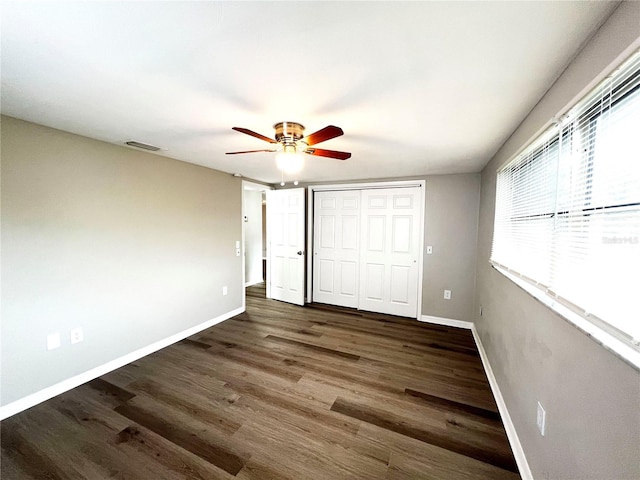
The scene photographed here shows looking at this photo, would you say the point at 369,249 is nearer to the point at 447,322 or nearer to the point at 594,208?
the point at 447,322

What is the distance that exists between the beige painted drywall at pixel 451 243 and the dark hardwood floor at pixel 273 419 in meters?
0.82

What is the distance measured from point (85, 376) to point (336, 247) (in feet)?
11.0

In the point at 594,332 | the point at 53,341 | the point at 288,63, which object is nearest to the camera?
the point at 594,332

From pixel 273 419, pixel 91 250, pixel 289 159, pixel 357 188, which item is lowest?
pixel 273 419

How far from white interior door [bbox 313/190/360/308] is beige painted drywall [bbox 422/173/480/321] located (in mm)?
1110

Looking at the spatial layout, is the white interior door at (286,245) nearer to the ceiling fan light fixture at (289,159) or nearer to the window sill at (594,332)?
the ceiling fan light fixture at (289,159)

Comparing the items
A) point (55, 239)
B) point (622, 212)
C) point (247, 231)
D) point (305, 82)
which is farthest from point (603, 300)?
point (247, 231)

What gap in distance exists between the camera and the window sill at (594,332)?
28.1 inches

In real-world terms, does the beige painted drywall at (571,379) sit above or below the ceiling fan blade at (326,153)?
below

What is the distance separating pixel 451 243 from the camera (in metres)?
3.54

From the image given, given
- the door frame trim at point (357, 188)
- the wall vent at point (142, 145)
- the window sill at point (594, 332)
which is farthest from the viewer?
the door frame trim at point (357, 188)

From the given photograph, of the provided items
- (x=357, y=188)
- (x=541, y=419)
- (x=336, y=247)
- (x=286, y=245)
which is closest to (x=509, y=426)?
(x=541, y=419)

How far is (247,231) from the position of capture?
5.72m

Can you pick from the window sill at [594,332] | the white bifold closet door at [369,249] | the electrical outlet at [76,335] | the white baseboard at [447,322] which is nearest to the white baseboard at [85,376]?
the electrical outlet at [76,335]
